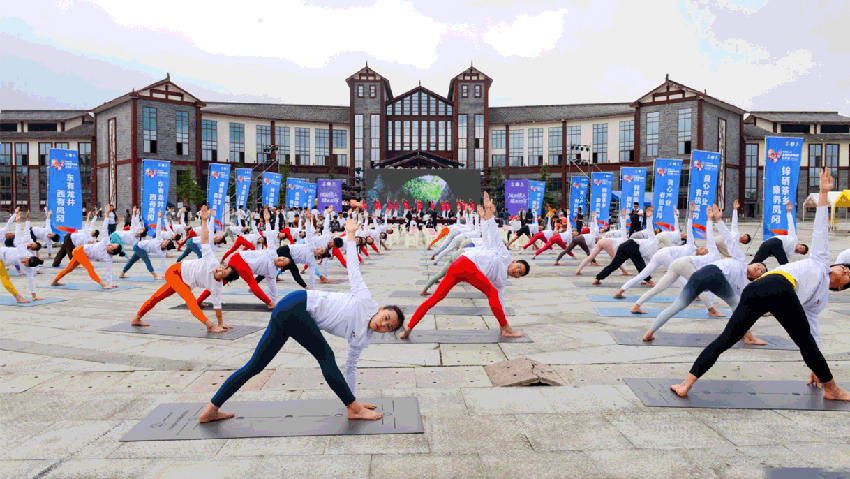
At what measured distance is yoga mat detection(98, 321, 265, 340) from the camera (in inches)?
318

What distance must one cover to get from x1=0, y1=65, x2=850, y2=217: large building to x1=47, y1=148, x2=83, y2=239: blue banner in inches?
1511

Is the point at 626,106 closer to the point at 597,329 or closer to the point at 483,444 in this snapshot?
the point at 597,329

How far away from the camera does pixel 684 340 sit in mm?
7719

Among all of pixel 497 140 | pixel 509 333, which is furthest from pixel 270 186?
pixel 497 140

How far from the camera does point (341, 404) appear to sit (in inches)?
207

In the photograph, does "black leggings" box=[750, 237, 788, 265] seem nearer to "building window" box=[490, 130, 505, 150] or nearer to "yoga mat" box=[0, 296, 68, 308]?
"yoga mat" box=[0, 296, 68, 308]

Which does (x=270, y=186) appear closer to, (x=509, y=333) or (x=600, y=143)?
(x=509, y=333)

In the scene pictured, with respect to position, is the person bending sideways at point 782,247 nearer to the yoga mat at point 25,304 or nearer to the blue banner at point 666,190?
the blue banner at point 666,190

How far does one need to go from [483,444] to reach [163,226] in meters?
19.4

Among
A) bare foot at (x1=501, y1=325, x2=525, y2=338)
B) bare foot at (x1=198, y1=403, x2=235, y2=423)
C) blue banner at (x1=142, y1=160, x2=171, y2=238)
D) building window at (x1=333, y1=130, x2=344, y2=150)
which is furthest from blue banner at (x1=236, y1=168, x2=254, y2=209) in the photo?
building window at (x1=333, y1=130, x2=344, y2=150)

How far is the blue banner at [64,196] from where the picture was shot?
17.3 m

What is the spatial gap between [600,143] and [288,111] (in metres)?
34.7

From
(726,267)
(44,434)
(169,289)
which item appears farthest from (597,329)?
(44,434)

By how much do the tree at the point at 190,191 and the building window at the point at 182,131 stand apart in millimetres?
→ 3990
